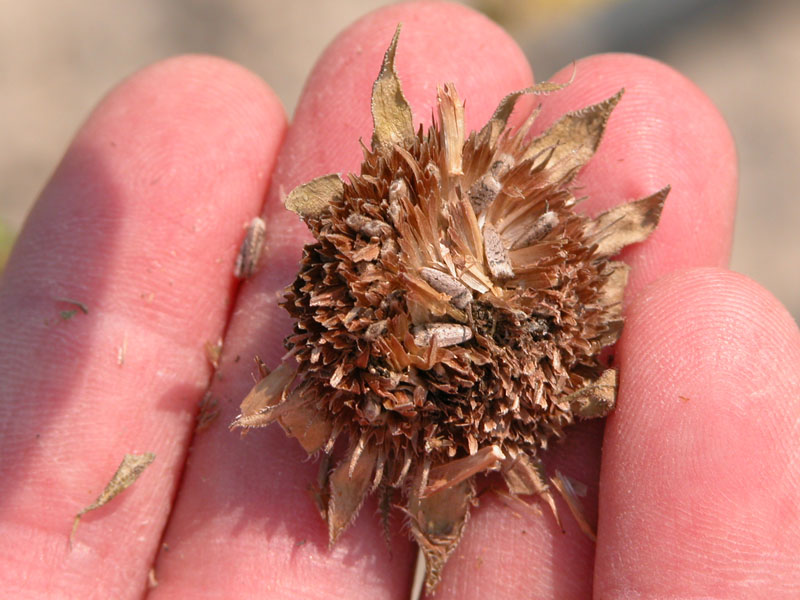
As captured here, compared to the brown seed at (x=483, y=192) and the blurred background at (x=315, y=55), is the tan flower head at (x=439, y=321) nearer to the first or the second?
the brown seed at (x=483, y=192)

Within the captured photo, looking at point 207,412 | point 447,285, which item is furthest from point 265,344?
point 447,285

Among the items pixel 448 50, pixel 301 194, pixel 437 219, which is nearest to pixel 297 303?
pixel 301 194

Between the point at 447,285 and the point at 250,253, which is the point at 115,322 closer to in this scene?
the point at 250,253

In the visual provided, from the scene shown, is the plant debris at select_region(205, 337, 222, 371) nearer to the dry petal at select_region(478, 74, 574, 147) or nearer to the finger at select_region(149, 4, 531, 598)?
the finger at select_region(149, 4, 531, 598)

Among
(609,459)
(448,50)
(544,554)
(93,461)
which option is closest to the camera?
(609,459)

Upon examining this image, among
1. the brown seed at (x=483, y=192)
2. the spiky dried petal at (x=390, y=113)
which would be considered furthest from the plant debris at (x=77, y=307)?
the brown seed at (x=483, y=192)

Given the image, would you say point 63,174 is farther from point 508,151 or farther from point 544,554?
point 544,554
